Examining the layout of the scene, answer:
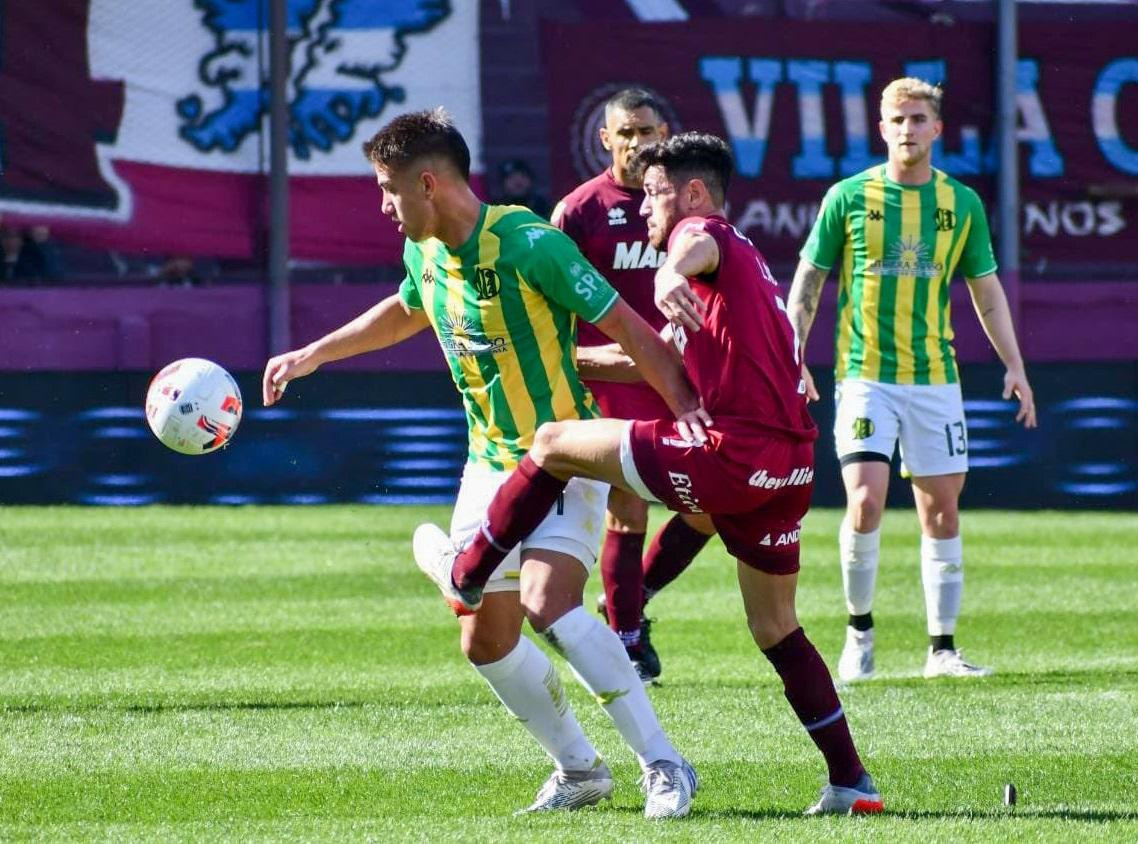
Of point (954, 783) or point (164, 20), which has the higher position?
point (164, 20)

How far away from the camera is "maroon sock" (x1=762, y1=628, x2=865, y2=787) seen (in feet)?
16.8

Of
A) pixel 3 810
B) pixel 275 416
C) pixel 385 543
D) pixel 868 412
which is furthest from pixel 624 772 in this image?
pixel 275 416

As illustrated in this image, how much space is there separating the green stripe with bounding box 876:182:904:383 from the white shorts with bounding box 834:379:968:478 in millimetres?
65

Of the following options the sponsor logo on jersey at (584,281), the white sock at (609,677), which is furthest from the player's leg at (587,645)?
the sponsor logo on jersey at (584,281)

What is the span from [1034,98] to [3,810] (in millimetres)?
13150

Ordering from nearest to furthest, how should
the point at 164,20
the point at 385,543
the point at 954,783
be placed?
1. the point at 954,783
2. the point at 385,543
3. the point at 164,20

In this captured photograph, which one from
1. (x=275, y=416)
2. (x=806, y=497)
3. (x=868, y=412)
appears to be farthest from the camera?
(x=275, y=416)

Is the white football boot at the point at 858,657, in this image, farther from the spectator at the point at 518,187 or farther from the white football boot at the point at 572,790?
the spectator at the point at 518,187

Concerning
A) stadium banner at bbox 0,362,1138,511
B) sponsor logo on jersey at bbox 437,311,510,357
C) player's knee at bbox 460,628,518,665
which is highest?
sponsor logo on jersey at bbox 437,311,510,357

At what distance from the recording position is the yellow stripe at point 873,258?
770cm

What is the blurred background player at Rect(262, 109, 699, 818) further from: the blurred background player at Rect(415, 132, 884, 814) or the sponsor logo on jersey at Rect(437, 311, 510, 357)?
the blurred background player at Rect(415, 132, 884, 814)

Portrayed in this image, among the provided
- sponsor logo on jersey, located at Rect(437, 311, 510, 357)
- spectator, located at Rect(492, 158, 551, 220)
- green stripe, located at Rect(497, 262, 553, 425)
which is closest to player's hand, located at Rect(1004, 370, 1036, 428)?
green stripe, located at Rect(497, 262, 553, 425)

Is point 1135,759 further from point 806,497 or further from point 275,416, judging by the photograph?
point 275,416

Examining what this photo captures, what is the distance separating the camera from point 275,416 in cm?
1421
